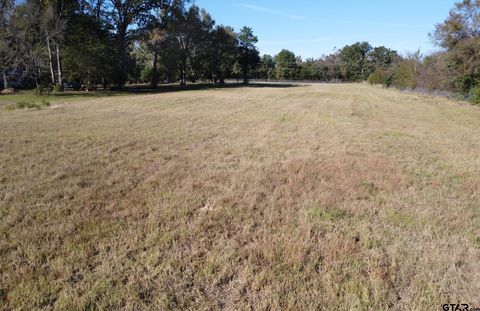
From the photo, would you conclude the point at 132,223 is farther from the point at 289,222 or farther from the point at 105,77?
the point at 105,77

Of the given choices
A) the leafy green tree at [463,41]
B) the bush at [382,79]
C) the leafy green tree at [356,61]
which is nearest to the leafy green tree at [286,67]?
the leafy green tree at [356,61]

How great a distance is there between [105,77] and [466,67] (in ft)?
119

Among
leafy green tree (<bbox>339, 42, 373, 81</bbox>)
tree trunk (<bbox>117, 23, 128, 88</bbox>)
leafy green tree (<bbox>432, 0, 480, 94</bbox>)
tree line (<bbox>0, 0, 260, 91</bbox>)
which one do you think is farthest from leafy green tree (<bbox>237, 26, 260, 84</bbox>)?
leafy green tree (<bbox>339, 42, 373, 81</bbox>)

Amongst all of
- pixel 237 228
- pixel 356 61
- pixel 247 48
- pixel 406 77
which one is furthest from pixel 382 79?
pixel 237 228

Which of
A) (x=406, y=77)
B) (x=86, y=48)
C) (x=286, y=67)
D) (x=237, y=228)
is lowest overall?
(x=237, y=228)

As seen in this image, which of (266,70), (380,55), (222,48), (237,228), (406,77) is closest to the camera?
(237,228)

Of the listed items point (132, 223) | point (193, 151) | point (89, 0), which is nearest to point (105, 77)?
point (89, 0)

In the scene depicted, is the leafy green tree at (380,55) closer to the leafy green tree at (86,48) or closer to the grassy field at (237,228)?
the leafy green tree at (86,48)

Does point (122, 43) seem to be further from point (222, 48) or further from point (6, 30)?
point (222, 48)

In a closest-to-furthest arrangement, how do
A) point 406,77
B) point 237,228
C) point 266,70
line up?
point 237,228 → point 406,77 → point 266,70

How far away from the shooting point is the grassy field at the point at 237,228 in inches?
111

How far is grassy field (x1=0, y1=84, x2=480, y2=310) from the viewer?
9.26 ft

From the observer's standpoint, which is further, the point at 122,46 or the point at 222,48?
the point at 222,48

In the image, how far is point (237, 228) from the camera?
3959mm
